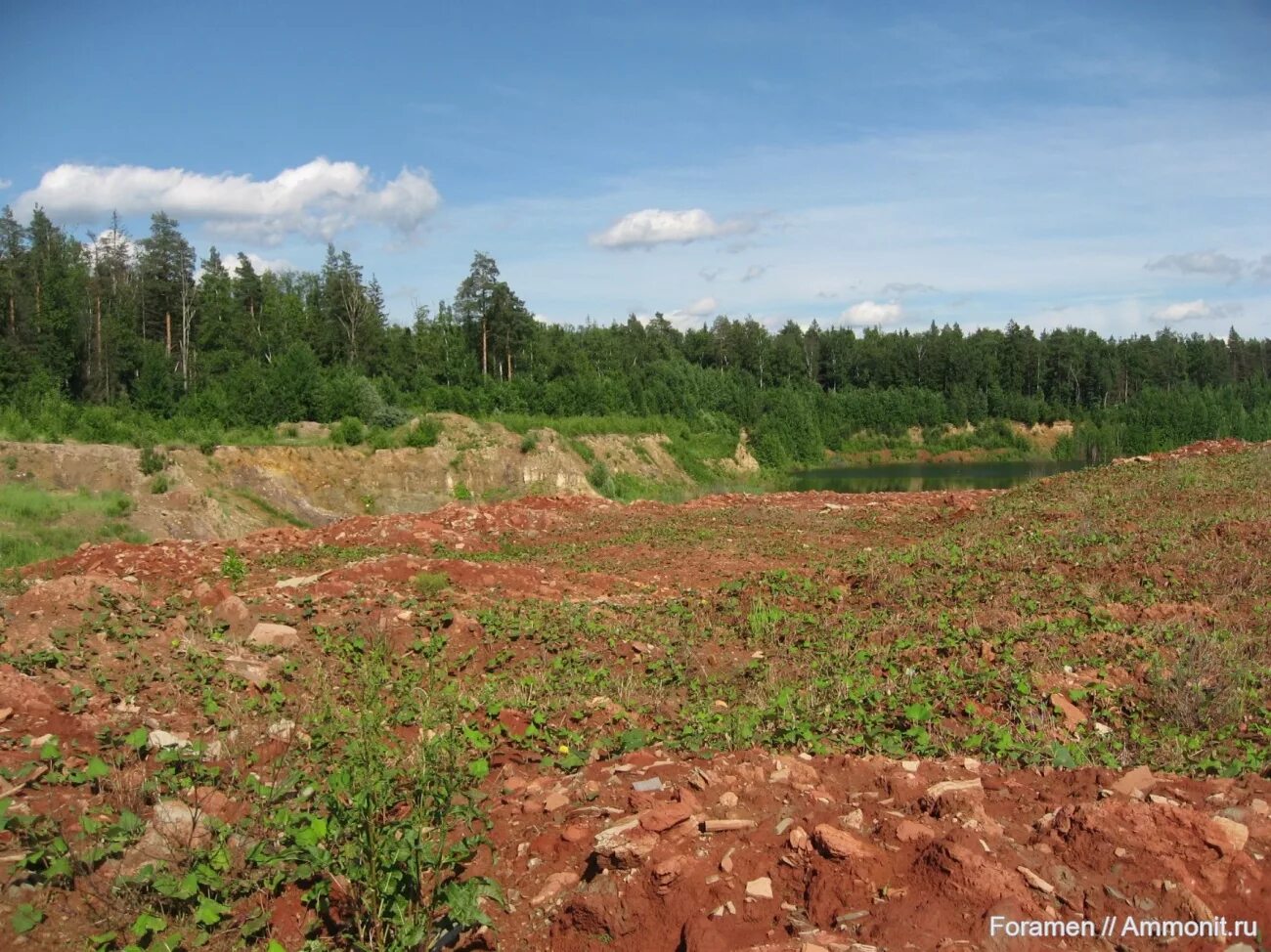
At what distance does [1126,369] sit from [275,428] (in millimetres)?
96927

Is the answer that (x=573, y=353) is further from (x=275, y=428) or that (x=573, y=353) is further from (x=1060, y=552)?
(x=1060, y=552)

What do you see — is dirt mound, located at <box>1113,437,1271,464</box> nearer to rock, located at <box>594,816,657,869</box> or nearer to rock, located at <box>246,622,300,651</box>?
rock, located at <box>246,622,300,651</box>

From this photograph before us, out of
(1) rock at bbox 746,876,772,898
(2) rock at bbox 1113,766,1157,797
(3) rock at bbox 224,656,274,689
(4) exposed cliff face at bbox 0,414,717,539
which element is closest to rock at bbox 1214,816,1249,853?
(2) rock at bbox 1113,766,1157,797

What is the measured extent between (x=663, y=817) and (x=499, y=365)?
2192 inches

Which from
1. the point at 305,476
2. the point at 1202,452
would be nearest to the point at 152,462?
the point at 305,476

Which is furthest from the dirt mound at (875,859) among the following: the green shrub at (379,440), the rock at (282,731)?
the green shrub at (379,440)

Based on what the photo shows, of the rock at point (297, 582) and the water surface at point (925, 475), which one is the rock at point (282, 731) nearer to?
the rock at point (297, 582)

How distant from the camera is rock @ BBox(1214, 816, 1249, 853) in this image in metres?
3.76

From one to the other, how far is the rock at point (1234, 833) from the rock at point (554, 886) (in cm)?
281

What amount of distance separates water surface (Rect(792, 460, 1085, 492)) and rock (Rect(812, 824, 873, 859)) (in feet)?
146

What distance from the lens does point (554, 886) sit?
4.07 metres

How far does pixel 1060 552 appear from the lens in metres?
11.9

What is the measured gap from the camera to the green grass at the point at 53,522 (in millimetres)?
21109

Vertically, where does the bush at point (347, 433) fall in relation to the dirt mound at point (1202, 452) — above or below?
above
